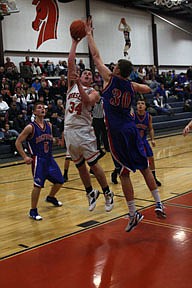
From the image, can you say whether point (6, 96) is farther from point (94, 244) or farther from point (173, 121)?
point (94, 244)

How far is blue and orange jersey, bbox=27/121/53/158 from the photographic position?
15.2ft

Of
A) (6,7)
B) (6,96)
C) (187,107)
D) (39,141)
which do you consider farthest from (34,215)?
(187,107)

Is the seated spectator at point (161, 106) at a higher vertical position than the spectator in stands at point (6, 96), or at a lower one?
lower

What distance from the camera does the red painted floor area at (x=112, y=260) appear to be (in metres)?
2.83

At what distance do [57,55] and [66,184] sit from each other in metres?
10.7

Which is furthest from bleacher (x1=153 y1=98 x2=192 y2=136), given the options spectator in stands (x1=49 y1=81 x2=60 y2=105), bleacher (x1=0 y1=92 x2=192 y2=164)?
spectator in stands (x1=49 y1=81 x2=60 y2=105)

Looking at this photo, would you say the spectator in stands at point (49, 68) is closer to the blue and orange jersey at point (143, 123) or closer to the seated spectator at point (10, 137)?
the seated spectator at point (10, 137)

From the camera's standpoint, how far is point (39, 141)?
4641mm

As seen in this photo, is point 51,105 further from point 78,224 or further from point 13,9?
point 78,224

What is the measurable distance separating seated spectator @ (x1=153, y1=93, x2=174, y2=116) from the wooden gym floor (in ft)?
31.9

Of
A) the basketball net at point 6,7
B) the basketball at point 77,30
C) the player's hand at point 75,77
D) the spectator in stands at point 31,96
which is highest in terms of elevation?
the basketball net at point 6,7

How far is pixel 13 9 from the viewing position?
39.3 feet

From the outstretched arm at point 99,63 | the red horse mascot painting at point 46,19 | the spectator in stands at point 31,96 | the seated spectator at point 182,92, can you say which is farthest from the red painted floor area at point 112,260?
the seated spectator at point 182,92

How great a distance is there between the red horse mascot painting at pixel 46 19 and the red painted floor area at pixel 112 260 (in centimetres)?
1227
